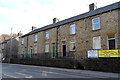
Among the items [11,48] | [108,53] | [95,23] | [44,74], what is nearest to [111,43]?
[108,53]

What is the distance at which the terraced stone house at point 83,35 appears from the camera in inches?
634

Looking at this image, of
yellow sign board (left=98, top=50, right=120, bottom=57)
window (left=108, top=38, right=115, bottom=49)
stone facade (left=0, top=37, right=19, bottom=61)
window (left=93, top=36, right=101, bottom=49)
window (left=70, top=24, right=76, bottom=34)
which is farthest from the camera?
stone facade (left=0, top=37, right=19, bottom=61)

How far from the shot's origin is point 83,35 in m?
19.2

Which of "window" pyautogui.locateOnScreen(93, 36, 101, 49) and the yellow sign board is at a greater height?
"window" pyautogui.locateOnScreen(93, 36, 101, 49)

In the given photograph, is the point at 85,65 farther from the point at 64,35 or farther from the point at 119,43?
the point at 64,35

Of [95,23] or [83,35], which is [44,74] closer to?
[83,35]

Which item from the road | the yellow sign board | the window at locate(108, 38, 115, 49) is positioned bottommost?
the road

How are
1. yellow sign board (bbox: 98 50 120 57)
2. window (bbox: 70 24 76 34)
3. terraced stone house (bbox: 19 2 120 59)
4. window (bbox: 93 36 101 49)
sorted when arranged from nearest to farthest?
yellow sign board (bbox: 98 50 120 57) → terraced stone house (bbox: 19 2 120 59) → window (bbox: 93 36 101 49) → window (bbox: 70 24 76 34)

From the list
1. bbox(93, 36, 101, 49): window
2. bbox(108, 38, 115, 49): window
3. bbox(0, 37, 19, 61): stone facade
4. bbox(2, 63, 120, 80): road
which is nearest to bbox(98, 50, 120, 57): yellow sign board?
bbox(108, 38, 115, 49): window

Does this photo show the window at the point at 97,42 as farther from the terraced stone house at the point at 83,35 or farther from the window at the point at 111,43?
the window at the point at 111,43

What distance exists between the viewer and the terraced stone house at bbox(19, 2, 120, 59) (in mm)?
16109

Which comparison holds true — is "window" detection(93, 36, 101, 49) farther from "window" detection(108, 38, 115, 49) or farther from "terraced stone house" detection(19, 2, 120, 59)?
"window" detection(108, 38, 115, 49)

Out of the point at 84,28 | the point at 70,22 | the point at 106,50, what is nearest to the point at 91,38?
the point at 84,28

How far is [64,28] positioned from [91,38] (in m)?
6.18
